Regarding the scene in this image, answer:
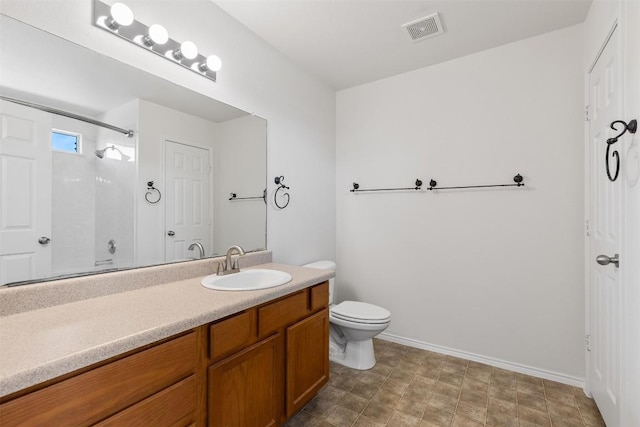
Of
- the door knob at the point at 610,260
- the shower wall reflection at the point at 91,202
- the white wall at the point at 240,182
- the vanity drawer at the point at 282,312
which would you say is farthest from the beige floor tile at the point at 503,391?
the shower wall reflection at the point at 91,202

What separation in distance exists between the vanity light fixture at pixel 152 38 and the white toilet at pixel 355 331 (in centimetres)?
187

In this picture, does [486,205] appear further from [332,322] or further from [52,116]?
[52,116]

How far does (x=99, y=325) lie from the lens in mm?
954

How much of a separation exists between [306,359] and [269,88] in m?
1.89

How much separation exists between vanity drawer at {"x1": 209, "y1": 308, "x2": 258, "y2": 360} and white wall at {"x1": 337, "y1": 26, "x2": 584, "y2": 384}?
1761 millimetres

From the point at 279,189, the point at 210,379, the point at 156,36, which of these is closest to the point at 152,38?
the point at 156,36

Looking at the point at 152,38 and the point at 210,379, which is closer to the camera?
A: the point at 210,379

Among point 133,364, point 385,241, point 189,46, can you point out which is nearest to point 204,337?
point 133,364

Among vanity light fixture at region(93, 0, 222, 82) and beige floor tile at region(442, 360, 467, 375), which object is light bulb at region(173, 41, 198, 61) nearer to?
vanity light fixture at region(93, 0, 222, 82)

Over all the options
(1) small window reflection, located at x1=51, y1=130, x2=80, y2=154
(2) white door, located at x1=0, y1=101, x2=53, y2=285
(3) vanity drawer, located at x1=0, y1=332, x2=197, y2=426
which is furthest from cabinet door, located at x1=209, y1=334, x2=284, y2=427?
(1) small window reflection, located at x1=51, y1=130, x2=80, y2=154

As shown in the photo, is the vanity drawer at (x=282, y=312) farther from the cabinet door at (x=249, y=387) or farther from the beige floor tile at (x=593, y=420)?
the beige floor tile at (x=593, y=420)

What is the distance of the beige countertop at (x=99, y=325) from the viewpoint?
0.73 metres

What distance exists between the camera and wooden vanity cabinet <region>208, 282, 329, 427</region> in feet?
3.88

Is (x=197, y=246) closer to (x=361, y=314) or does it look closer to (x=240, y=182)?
(x=240, y=182)
